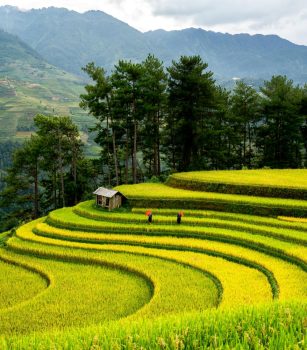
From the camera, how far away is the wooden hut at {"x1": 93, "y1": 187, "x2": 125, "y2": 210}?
32156 mm

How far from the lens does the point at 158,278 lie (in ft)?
62.5

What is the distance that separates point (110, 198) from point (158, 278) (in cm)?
1406

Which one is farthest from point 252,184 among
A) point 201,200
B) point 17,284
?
point 17,284

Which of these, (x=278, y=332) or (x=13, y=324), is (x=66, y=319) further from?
(x=278, y=332)

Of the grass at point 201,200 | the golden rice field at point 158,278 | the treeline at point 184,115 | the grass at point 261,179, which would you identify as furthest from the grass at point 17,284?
the treeline at point 184,115

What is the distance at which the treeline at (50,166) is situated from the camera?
4912cm

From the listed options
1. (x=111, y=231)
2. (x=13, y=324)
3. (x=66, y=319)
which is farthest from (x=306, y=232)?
(x=13, y=324)

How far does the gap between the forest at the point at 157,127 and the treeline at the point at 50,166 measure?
12 cm

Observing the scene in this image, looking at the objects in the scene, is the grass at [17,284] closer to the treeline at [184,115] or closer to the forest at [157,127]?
the forest at [157,127]

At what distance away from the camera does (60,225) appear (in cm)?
3072

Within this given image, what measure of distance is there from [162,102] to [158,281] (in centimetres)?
3131

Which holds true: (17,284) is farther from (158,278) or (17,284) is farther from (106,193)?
(106,193)

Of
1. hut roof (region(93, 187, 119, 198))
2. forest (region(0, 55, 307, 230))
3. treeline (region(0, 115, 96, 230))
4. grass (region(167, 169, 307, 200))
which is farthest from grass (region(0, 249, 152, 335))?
treeline (region(0, 115, 96, 230))

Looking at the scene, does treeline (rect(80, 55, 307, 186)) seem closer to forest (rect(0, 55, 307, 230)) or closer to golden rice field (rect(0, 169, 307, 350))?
forest (rect(0, 55, 307, 230))
